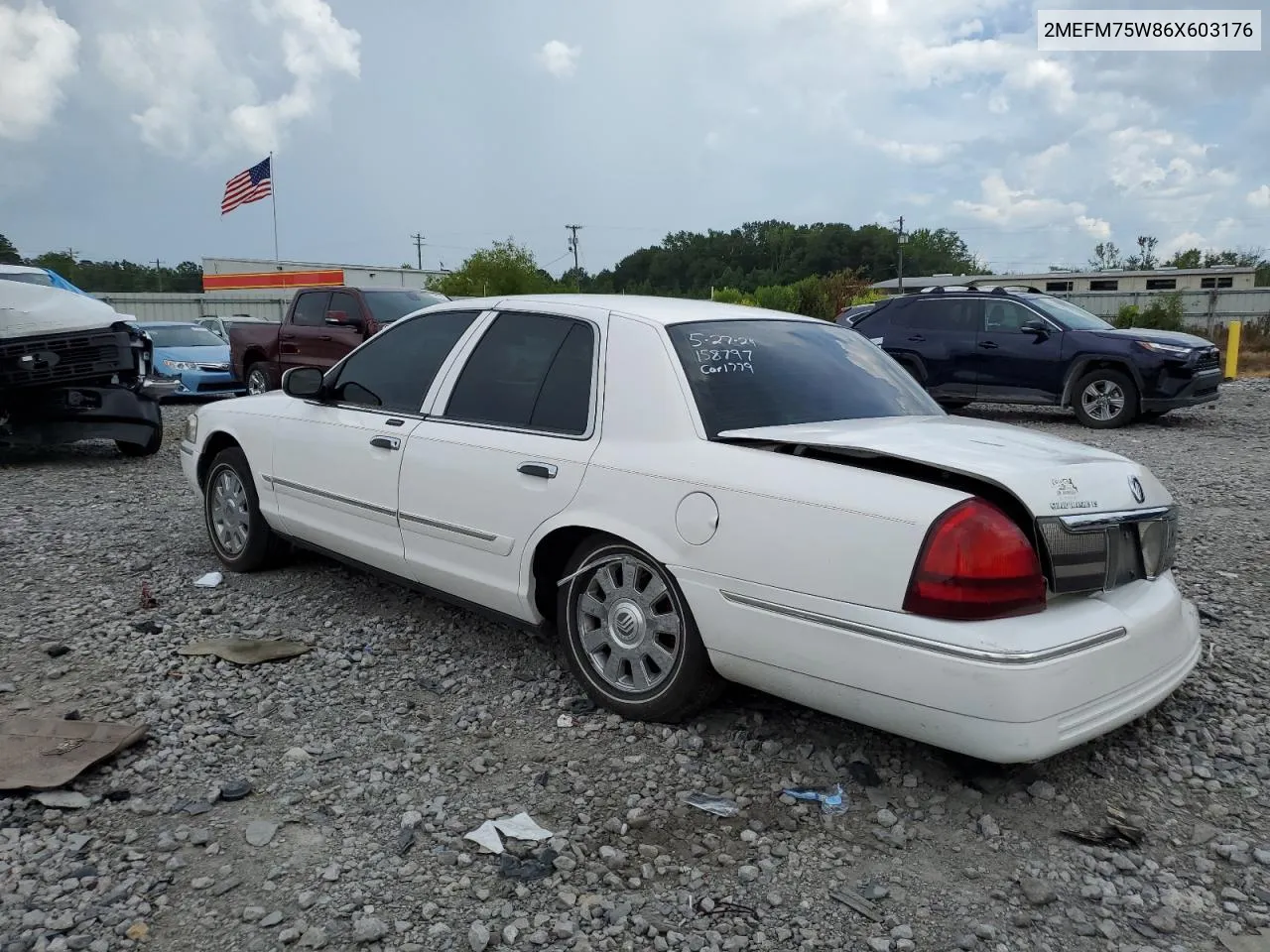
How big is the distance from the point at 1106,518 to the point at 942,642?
0.69m

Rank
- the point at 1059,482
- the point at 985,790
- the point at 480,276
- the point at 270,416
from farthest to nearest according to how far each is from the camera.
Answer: the point at 480,276
the point at 270,416
the point at 985,790
the point at 1059,482

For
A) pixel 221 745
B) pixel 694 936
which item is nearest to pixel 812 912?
pixel 694 936

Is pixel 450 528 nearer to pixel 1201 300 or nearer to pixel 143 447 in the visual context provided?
pixel 143 447

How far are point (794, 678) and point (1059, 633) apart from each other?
30.1 inches

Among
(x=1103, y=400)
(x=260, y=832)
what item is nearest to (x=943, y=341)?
(x=1103, y=400)

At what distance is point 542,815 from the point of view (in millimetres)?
3018

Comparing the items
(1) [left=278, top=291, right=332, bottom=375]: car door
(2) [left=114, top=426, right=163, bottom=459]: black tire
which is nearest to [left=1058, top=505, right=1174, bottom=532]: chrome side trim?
(2) [left=114, top=426, right=163, bottom=459]: black tire

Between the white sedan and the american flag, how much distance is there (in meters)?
31.3

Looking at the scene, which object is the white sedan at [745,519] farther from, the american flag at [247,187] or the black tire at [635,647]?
the american flag at [247,187]

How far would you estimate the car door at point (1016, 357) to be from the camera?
12.2 meters

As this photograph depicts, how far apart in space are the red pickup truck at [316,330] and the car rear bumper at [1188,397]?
28.7ft

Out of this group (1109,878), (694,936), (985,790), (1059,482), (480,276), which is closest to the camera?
(694,936)

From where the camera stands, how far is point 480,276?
172ft

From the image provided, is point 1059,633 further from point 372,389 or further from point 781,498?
point 372,389
